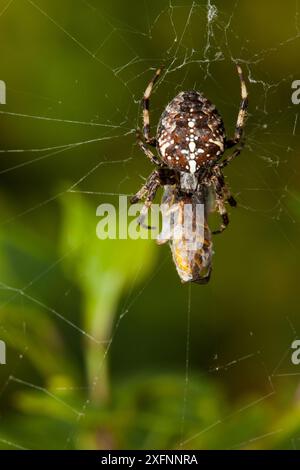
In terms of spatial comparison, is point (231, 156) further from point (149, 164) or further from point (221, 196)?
point (149, 164)

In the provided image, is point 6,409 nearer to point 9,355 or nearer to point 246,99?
point 9,355

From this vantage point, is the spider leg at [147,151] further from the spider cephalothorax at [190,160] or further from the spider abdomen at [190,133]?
the spider abdomen at [190,133]

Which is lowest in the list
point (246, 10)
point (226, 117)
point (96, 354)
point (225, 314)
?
point (96, 354)

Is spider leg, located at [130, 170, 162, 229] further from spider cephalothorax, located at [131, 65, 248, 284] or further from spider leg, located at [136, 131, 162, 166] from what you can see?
spider leg, located at [136, 131, 162, 166]

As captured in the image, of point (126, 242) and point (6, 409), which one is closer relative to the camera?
point (126, 242)

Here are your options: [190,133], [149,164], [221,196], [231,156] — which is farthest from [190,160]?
[149,164]

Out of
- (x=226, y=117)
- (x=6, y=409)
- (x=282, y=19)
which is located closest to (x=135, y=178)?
(x=226, y=117)

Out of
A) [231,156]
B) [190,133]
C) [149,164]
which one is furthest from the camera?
[149,164]
